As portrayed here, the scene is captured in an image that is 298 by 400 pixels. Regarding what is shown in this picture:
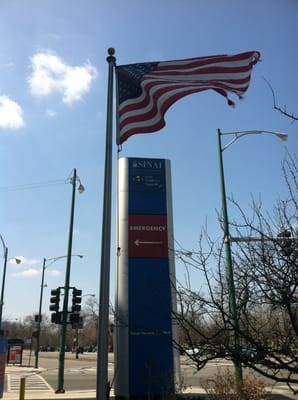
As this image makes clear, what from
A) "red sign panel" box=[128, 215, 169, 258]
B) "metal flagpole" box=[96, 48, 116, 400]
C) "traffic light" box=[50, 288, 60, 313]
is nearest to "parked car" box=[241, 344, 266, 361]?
"metal flagpole" box=[96, 48, 116, 400]

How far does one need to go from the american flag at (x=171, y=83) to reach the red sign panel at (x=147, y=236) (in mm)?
6029

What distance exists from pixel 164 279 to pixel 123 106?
21.9 feet

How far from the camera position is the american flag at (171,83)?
9.42m

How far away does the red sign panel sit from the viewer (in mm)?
14742

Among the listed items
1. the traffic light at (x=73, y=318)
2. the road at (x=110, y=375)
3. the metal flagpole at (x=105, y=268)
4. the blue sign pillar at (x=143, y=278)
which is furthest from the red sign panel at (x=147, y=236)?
the traffic light at (x=73, y=318)

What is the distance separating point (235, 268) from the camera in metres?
6.84

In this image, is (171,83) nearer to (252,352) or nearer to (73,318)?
(252,352)

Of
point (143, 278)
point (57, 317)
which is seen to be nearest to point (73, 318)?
point (57, 317)

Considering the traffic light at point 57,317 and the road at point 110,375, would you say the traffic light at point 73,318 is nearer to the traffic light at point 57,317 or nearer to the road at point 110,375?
the traffic light at point 57,317

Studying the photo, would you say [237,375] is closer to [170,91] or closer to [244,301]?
[244,301]

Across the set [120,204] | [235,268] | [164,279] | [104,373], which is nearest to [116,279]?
[164,279]

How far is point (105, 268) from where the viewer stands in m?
8.05

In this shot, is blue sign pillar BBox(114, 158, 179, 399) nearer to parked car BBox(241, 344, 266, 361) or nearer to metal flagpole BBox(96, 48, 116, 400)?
metal flagpole BBox(96, 48, 116, 400)

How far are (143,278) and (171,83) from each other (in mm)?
6956
